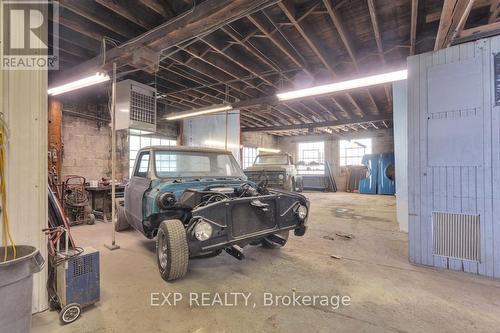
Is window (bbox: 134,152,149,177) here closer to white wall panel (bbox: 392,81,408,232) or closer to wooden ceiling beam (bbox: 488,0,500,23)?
white wall panel (bbox: 392,81,408,232)

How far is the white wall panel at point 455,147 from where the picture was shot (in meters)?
2.75

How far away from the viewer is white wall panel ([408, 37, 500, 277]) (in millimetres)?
2746

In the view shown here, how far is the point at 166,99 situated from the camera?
25.0 ft

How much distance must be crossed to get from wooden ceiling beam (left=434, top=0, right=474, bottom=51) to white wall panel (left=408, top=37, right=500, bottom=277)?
14cm

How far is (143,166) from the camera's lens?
150 inches

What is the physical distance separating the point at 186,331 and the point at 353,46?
4880mm

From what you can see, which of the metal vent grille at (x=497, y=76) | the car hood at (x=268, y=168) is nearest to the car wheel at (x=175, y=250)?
the metal vent grille at (x=497, y=76)

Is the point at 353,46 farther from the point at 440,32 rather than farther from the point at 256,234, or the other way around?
the point at 256,234

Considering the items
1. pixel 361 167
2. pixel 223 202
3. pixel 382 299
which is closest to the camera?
pixel 382 299

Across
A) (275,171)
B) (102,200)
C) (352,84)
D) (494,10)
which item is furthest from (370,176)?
(102,200)

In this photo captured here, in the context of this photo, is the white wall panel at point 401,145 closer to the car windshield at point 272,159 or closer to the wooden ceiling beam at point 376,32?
the wooden ceiling beam at point 376,32

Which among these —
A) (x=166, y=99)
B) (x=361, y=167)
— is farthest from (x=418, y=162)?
(x=361, y=167)

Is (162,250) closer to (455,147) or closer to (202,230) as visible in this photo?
(202,230)

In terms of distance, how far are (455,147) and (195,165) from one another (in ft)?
11.5
